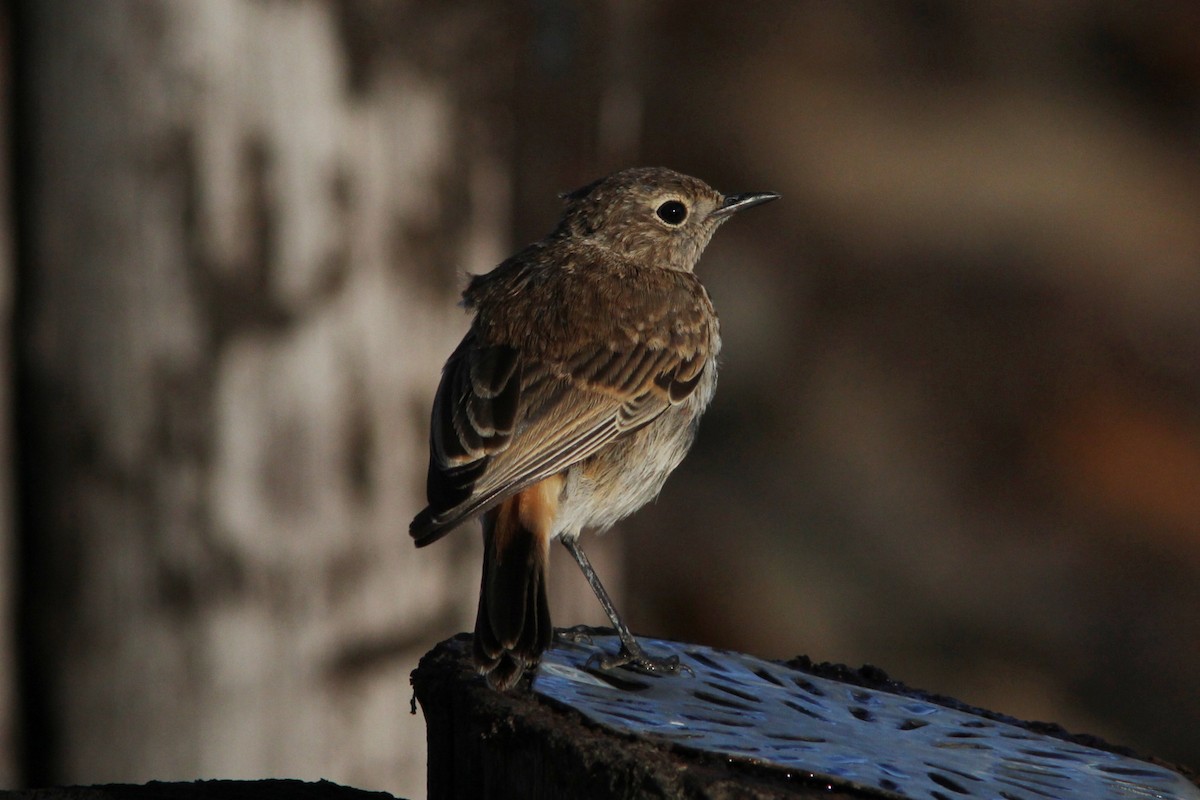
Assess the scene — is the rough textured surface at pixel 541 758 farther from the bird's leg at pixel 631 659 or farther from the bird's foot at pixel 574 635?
the bird's foot at pixel 574 635

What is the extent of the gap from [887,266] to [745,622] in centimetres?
133

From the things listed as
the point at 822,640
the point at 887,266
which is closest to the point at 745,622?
the point at 822,640

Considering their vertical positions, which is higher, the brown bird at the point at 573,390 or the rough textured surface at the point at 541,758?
the brown bird at the point at 573,390

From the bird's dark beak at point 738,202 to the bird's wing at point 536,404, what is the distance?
542 millimetres

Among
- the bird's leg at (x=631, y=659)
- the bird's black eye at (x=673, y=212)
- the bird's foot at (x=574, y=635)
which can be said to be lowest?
the bird's foot at (x=574, y=635)

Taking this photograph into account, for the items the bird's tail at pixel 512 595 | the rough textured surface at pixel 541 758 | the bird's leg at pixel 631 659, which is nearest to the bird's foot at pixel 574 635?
the bird's leg at pixel 631 659

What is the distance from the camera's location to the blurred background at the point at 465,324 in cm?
359

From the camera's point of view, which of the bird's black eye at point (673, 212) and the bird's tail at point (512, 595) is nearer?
the bird's tail at point (512, 595)

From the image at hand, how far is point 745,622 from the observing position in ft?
17.0

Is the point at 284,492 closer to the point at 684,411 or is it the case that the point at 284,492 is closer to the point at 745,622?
the point at 684,411

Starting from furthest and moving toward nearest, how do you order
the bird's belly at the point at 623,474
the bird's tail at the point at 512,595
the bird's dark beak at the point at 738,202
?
the bird's dark beak at the point at 738,202, the bird's belly at the point at 623,474, the bird's tail at the point at 512,595

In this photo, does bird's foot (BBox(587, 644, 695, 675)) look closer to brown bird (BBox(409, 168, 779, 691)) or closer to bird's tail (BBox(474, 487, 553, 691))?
brown bird (BBox(409, 168, 779, 691))

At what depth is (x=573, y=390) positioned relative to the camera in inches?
151

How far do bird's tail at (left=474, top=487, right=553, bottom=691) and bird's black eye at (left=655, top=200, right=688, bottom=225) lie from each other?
138cm
